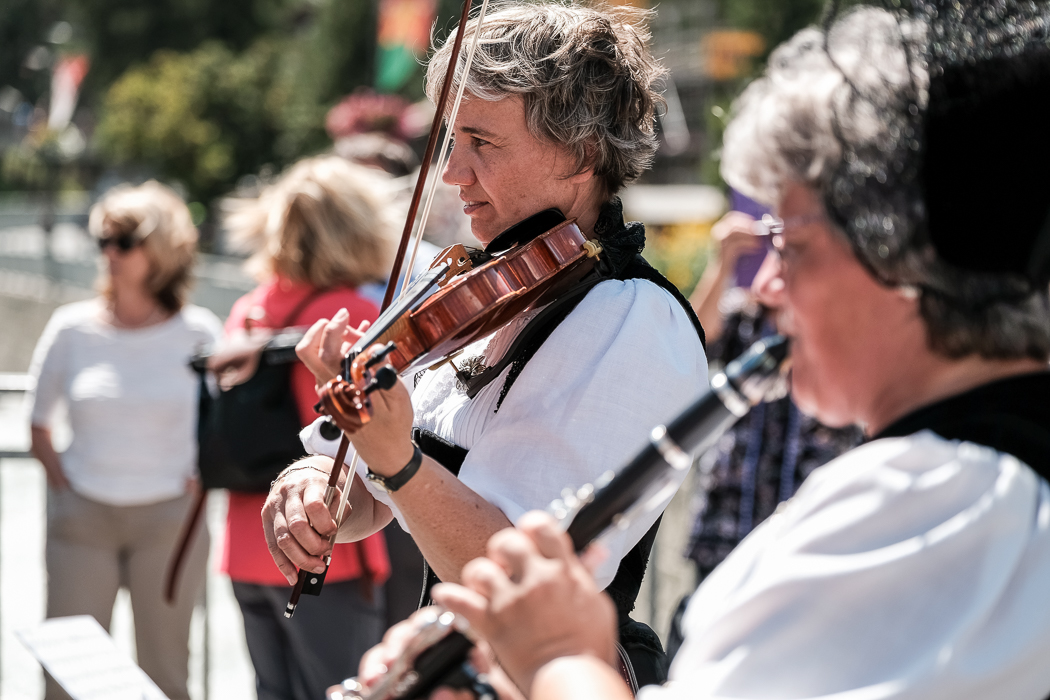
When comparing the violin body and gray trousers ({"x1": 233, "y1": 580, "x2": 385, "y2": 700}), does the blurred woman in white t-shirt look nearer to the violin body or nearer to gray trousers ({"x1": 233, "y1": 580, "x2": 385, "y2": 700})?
gray trousers ({"x1": 233, "y1": 580, "x2": 385, "y2": 700})

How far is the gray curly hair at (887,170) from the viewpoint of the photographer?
107 centimetres

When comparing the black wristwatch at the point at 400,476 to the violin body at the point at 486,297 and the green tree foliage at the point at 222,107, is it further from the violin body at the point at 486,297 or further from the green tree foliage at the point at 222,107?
the green tree foliage at the point at 222,107

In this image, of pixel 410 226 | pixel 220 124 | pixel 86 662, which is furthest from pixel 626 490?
pixel 220 124

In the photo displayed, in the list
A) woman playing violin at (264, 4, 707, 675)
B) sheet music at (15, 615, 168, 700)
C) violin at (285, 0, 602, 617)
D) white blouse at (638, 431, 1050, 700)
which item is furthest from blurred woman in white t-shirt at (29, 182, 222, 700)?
white blouse at (638, 431, 1050, 700)

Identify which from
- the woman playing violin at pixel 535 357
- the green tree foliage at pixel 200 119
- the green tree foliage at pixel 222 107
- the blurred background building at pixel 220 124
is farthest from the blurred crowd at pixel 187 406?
the green tree foliage at pixel 200 119

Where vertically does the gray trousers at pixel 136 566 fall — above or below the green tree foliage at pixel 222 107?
below

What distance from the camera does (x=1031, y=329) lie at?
110 cm

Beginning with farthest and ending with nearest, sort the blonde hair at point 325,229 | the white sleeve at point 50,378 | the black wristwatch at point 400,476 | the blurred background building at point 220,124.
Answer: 1. the blurred background building at point 220,124
2. the white sleeve at point 50,378
3. the blonde hair at point 325,229
4. the black wristwatch at point 400,476

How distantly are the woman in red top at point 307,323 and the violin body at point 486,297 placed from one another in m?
1.44

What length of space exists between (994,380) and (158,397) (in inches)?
133

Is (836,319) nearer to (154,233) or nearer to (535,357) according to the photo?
(535,357)

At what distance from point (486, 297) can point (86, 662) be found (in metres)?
0.93

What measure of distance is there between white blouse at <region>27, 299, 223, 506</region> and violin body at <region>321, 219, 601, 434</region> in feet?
7.95

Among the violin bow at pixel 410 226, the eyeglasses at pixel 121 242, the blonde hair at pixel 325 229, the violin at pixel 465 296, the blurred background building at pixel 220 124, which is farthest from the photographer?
the blurred background building at pixel 220 124
